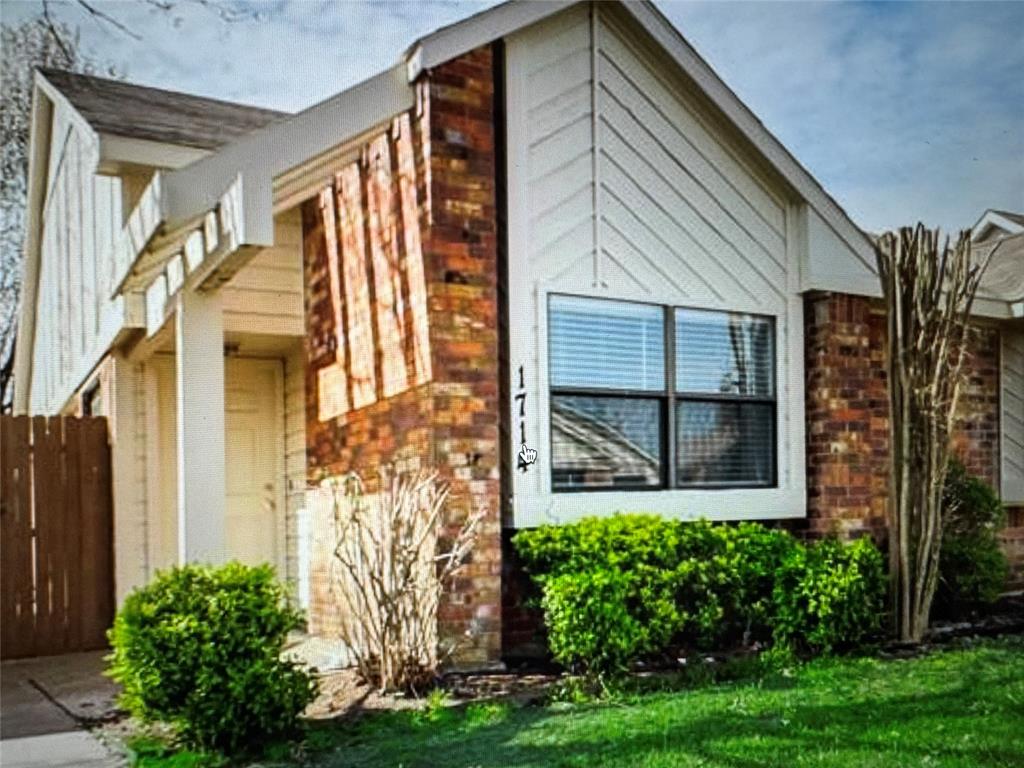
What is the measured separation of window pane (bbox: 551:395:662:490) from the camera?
516cm

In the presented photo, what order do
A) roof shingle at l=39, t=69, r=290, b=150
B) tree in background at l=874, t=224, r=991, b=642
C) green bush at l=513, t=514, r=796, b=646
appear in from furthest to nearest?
tree in background at l=874, t=224, r=991, b=642
roof shingle at l=39, t=69, r=290, b=150
green bush at l=513, t=514, r=796, b=646

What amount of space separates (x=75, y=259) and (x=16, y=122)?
4.38 ft

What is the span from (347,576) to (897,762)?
2631 millimetres

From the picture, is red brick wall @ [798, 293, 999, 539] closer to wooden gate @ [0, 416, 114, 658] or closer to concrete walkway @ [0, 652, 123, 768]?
concrete walkway @ [0, 652, 123, 768]

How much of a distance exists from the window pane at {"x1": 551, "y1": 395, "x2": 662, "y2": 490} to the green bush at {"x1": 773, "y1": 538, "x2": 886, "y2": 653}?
0.92 m

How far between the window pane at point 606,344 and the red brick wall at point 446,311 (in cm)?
44

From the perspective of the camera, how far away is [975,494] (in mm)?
6195

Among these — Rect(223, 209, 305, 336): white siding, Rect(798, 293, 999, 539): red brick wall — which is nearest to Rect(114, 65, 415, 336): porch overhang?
Rect(223, 209, 305, 336): white siding

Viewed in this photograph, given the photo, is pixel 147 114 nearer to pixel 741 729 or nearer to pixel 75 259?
pixel 75 259

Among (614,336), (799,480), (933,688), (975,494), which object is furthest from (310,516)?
(975,494)

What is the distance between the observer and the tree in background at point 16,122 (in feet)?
11.8

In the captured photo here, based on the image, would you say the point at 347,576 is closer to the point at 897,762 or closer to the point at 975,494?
the point at 897,762

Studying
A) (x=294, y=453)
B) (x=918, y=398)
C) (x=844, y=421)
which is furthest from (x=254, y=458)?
(x=918, y=398)

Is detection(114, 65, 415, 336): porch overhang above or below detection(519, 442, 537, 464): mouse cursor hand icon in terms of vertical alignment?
above
